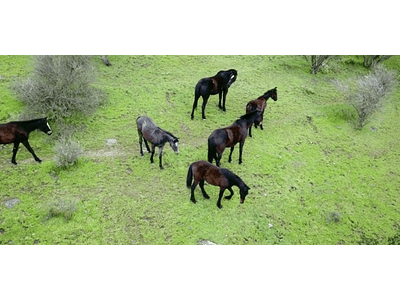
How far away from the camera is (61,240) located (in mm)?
9047

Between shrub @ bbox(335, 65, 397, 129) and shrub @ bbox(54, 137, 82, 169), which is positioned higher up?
shrub @ bbox(335, 65, 397, 129)

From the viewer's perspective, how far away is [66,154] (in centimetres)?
1138

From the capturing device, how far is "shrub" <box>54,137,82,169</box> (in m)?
11.4

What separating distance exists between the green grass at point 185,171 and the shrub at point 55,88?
1.06 metres

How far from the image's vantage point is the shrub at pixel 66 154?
11352mm

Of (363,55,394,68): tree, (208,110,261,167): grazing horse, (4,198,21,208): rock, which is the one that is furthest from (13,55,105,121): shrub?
(363,55,394,68): tree

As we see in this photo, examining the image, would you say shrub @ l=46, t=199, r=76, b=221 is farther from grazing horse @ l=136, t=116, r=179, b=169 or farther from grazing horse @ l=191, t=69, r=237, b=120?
grazing horse @ l=191, t=69, r=237, b=120

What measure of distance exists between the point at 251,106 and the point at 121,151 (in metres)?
7.25

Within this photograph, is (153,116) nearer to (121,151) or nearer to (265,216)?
(121,151)

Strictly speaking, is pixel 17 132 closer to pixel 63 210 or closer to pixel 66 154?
pixel 66 154

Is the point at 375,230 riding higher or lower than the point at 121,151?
lower

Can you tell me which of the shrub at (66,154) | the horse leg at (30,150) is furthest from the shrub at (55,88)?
the shrub at (66,154)

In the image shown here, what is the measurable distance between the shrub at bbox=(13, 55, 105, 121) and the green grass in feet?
3.49

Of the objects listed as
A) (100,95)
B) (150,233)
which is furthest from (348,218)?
(100,95)
